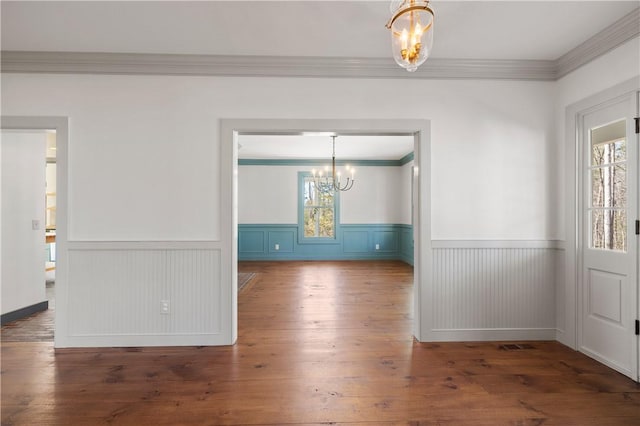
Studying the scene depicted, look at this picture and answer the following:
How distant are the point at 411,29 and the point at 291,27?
1.27 m

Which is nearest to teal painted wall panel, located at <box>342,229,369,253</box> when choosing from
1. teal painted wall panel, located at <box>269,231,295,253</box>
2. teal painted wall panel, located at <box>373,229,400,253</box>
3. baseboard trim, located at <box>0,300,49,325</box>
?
teal painted wall panel, located at <box>373,229,400,253</box>

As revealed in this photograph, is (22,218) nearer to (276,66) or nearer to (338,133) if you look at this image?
(276,66)

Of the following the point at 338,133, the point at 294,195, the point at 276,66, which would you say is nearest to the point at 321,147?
the point at 294,195

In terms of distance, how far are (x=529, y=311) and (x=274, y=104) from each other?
3.11 metres

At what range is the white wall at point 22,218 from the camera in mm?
3699

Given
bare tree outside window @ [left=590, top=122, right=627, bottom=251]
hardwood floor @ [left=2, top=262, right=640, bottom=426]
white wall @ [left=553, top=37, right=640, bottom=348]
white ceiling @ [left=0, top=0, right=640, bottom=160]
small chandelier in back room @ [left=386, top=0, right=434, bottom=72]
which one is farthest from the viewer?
white wall @ [left=553, top=37, right=640, bottom=348]

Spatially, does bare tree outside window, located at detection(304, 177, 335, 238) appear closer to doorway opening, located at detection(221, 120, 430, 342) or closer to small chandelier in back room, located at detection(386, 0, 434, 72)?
doorway opening, located at detection(221, 120, 430, 342)

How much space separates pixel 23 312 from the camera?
3.87 metres

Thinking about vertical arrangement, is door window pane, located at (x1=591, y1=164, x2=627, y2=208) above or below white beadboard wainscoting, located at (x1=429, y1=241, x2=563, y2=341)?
above

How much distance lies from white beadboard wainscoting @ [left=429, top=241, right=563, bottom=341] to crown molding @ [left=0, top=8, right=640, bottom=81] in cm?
159

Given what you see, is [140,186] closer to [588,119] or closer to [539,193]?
[539,193]

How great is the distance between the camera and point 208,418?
2012 millimetres

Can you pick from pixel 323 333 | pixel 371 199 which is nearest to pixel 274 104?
pixel 323 333

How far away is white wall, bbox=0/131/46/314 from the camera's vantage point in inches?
146
